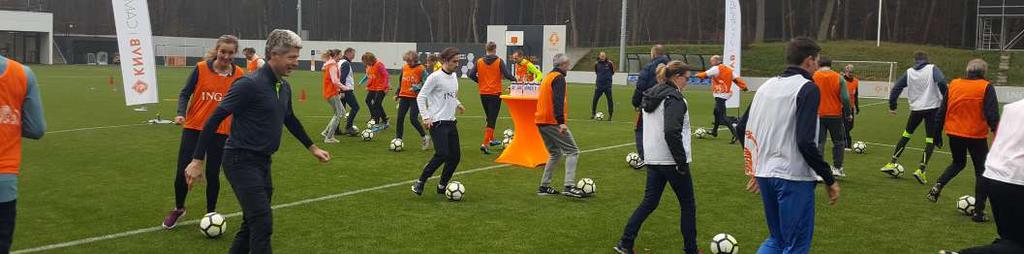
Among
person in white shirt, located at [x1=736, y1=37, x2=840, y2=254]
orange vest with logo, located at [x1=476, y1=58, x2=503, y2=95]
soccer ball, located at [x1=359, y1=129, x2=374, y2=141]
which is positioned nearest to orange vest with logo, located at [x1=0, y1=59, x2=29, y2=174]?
person in white shirt, located at [x1=736, y1=37, x2=840, y2=254]

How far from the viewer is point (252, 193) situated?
5.50 metres

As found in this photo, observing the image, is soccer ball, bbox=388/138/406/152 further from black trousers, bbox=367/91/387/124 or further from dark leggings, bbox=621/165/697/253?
dark leggings, bbox=621/165/697/253

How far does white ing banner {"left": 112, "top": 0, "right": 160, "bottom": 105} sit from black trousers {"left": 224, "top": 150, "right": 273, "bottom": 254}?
12.5m

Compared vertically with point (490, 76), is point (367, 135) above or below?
below

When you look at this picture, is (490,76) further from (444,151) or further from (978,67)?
(978,67)

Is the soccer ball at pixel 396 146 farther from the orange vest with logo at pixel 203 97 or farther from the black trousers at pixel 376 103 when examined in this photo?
the orange vest with logo at pixel 203 97

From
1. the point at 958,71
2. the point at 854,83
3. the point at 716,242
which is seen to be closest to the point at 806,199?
the point at 716,242

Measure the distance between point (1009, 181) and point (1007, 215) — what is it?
0.73ft

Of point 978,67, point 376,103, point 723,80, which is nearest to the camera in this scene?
point 978,67

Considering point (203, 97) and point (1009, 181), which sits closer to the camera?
point (1009, 181)

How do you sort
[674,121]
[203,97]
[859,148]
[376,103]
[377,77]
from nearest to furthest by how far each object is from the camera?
[674,121] → [203,97] → [859,148] → [377,77] → [376,103]

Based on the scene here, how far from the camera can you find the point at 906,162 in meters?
14.4

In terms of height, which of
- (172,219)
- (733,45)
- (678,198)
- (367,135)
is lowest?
(172,219)

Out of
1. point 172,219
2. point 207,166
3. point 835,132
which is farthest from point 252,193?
point 835,132
